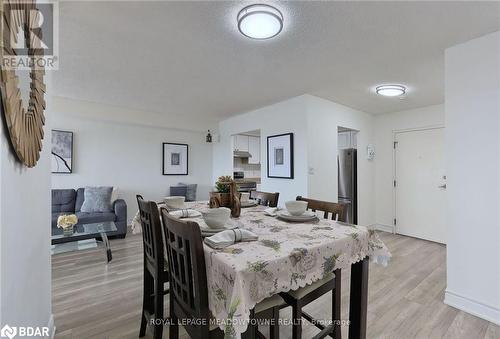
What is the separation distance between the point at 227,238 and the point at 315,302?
1525 millimetres

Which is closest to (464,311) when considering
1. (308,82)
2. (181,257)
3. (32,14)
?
(181,257)

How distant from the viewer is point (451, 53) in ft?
7.00

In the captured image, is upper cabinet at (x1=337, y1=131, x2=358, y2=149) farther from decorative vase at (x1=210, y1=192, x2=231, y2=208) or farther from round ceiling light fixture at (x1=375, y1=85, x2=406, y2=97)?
decorative vase at (x1=210, y1=192, x2=231, y2=208)

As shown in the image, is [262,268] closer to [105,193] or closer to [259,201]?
[259,201]

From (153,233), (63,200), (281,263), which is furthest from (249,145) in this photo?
(281,263)

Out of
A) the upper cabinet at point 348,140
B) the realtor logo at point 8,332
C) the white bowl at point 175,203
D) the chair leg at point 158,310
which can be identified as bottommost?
the chair leg at point 158,310

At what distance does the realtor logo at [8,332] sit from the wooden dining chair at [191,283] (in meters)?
0.59

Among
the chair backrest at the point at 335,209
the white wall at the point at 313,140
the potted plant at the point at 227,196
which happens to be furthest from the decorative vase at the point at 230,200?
the white wall at the point at 313,140

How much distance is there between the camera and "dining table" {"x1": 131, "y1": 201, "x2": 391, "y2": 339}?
89 centimetres

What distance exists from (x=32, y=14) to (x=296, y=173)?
3116 millimetres

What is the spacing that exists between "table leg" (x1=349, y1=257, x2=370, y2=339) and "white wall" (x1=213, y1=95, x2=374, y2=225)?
2002mm

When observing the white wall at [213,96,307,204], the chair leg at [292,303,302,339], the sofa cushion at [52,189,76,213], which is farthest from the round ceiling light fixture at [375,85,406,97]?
the sofa cushion at [52,189,76,213]

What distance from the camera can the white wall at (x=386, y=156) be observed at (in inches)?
167

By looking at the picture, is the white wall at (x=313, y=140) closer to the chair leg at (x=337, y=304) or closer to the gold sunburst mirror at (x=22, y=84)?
the chair leg at (x=337, y=304)
